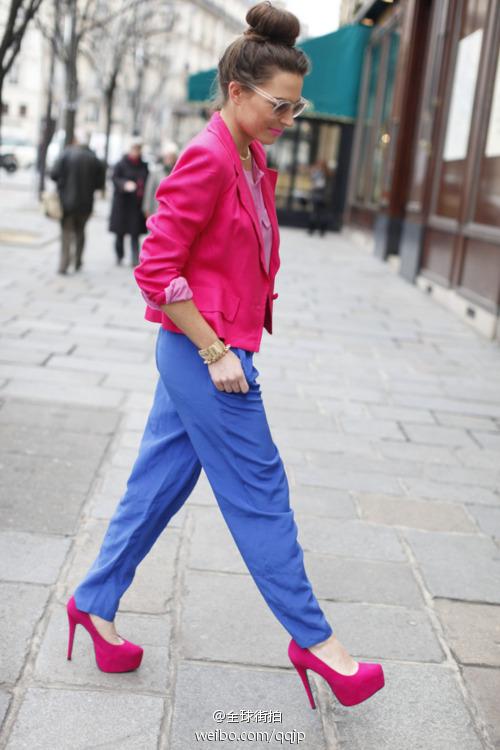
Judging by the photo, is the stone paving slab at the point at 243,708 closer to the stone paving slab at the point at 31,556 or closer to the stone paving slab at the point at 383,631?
the stone paving slab at the point at 383,631

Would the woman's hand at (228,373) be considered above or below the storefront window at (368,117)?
below

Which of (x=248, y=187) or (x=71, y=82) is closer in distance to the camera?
(x=248, y=187)

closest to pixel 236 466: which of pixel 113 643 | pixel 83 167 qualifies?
pixel 113 643

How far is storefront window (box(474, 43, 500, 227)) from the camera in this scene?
30.6 ft

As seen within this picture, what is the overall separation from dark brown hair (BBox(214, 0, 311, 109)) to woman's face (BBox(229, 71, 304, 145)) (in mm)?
17

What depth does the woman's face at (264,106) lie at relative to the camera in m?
2.12

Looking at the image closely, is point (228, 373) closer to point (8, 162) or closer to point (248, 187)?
point (248, 187)

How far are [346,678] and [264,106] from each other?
1.35 meters

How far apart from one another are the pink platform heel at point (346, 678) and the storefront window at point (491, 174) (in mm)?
7525

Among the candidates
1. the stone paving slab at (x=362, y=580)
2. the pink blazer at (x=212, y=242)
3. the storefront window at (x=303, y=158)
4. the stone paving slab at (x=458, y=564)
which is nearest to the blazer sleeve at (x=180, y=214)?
the pink blazer at (x=212, y=242)

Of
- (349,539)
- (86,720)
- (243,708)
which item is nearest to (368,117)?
(349,539)

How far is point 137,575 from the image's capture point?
3.16m

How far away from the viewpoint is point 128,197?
12.3 meters

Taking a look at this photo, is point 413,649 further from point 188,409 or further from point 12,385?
point 12,385
